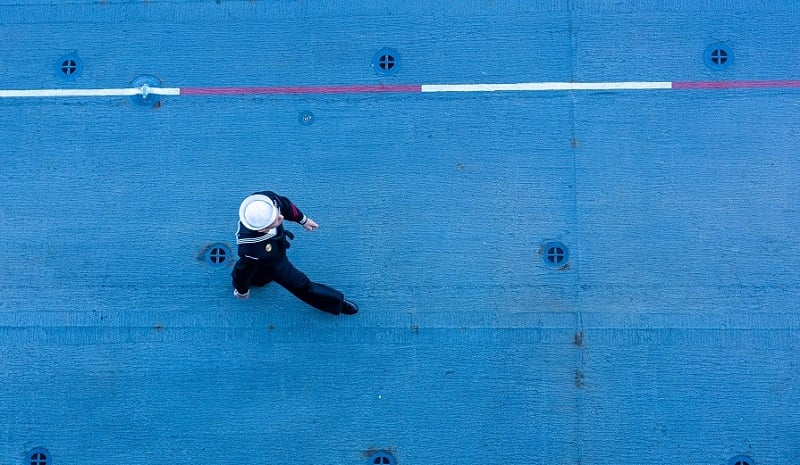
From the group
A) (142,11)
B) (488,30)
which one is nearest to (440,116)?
(488,30)

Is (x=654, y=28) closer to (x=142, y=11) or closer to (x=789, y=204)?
(x=789, y=204)

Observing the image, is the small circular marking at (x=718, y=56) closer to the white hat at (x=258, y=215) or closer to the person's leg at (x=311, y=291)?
the person's leg at (x=311, y=291)

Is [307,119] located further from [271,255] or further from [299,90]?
[271,255]

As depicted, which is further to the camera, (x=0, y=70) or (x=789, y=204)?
(x=0, y=70)

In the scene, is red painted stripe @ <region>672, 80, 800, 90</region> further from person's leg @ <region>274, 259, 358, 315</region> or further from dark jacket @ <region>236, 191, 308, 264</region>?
dark jacket @ <region>236, 191, 308, 264</region>

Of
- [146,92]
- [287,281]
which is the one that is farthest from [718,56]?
[146,92]

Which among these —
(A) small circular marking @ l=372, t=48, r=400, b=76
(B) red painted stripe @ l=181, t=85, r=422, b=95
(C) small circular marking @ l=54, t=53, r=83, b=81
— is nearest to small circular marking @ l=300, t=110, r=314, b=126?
(B) red painted stripe @ l=181, t=85, r=422, b=95

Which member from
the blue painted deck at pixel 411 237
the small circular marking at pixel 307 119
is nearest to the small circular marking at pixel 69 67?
the blue painted deck at pixel 411 237

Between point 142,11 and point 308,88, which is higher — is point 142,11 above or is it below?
above
